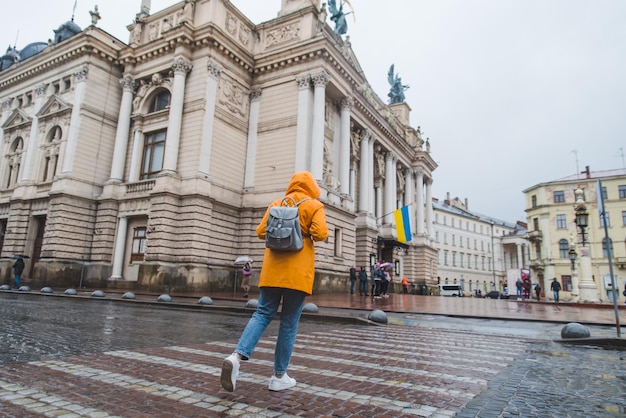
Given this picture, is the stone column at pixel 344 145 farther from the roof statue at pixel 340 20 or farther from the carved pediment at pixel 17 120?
the carved pediment at pixel 17 120

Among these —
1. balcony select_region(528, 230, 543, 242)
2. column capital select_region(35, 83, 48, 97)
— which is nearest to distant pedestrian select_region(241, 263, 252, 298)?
column capital select_region(35, 83, 48, 97)

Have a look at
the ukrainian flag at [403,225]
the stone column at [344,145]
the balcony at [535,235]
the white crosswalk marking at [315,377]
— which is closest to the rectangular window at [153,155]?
the stone column at [344,145]

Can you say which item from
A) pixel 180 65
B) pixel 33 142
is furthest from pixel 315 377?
pixel 33 142

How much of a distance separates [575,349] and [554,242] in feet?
188

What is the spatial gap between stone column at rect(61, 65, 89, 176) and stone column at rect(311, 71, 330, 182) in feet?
52.1

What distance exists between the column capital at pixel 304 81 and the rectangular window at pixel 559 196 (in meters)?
46.2

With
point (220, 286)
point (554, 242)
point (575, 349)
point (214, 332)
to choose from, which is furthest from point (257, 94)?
point (554, 242)

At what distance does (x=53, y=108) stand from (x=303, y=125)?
19008mm

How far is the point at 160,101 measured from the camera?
28.8m

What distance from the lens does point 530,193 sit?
2400 inches

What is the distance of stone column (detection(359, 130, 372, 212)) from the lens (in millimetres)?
35312

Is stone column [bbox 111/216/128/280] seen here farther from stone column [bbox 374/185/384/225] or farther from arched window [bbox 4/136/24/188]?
stone column [bbox 374/185/384/225]

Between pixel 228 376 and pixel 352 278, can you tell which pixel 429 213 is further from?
pixel 228 376

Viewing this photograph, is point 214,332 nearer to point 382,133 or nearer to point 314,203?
point 314,203
